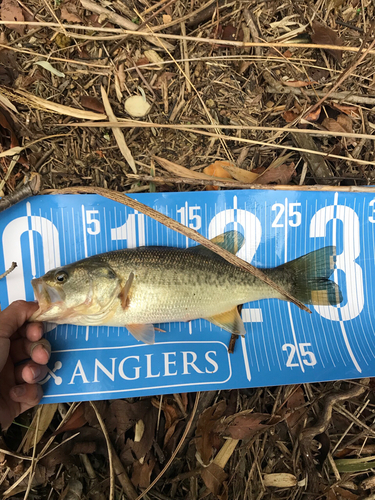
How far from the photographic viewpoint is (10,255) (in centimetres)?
256

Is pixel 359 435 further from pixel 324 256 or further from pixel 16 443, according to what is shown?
pixel 16 443

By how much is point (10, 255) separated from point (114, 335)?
3.70 ft

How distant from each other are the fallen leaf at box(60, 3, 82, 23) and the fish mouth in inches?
91.0

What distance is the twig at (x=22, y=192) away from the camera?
7.82ft

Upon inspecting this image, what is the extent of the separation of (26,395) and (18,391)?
0.07 meters

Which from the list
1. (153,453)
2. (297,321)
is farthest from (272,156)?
(153,453)

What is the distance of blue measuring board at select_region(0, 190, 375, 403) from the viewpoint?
2.42 metres

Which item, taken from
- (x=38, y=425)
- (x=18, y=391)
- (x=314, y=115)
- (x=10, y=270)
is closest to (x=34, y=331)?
(x=18, y=391)

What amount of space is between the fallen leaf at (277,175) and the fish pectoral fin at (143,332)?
1.60 metres

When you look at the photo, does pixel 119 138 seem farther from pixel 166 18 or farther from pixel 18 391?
pixel 18 391

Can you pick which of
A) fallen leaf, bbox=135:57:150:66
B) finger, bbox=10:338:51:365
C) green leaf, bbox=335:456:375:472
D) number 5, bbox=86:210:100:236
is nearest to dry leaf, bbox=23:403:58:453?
finger, bbox=10:338:51:365

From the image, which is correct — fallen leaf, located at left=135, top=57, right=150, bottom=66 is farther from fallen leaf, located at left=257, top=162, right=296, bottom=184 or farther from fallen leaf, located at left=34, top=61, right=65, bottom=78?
fallen leaf, located at left=257, top=162, right=296, bottom=184

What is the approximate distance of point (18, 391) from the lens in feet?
7.12

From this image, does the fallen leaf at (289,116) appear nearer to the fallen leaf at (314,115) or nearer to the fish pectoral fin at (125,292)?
the fallen leaf at (314,115)
